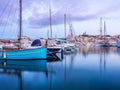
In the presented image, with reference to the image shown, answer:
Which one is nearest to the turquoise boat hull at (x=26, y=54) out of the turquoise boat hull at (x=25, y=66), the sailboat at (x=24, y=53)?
the sailboat at (x=24, y=53)

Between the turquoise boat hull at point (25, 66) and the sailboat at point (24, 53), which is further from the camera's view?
the sailboat at point (24, 53)

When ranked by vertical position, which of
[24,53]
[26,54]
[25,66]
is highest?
[24,53]

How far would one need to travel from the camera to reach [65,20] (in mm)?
55469

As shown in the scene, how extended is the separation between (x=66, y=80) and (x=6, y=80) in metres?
4.47

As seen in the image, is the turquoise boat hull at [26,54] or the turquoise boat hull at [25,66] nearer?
the turquoise boat hull at [25,66]

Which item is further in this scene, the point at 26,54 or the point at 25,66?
the point at 26,54

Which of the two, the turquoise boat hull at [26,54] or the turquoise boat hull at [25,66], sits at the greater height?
the turquoise boat hull at [26,54]

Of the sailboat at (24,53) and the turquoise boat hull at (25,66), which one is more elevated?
the sailboat at (24,53)

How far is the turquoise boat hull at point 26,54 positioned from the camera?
86.9 ft

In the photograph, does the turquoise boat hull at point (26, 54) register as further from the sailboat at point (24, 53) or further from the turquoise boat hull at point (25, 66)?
the turquoise boat hull at point (25, 66)

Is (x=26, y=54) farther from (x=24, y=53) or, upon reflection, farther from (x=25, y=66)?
(x=25, y=66)

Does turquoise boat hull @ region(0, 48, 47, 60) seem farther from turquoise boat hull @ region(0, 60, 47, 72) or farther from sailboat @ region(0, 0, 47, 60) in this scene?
turquoise boat hull @ region(0, 60, 47, 72)

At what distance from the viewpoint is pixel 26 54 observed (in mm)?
26609

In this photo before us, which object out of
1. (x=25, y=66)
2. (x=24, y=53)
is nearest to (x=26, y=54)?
(x=24, y=53)
